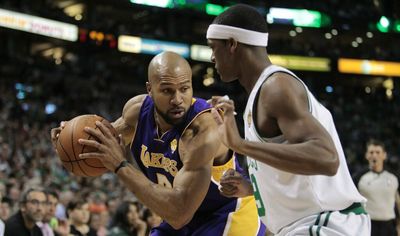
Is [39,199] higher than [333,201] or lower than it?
lower

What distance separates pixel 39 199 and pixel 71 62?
20272mm

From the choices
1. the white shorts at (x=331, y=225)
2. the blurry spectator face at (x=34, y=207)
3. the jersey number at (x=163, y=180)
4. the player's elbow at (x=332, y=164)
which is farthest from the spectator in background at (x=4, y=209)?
the player's elbow at (x=332, y=164)

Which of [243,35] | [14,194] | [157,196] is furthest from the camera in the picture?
[14,194]

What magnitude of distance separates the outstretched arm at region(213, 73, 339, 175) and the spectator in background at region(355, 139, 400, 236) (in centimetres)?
573

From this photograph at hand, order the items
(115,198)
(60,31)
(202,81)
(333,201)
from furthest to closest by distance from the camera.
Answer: (202,81), (60,31), (115,198), (333,201)

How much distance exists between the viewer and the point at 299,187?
2.96 metres

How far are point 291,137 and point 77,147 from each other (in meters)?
1.35

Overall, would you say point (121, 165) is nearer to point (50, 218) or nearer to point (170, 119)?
point (170, 119)

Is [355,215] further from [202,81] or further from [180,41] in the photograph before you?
[202,81]

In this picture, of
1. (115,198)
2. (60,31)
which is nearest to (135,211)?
(115,198)

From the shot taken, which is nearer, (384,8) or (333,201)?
(333,201)

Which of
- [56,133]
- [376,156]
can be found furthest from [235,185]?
[376,156]

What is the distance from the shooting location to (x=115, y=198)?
37.7 ft

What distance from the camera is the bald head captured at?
3811 mm
